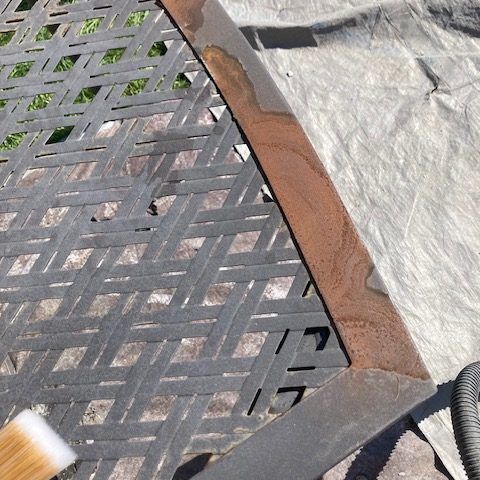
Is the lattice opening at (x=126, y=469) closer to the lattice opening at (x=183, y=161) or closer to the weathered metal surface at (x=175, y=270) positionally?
the weathered metal surface at (x=175, y=270)

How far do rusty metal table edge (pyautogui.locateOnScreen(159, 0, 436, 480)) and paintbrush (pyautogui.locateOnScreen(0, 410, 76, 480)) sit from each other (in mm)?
186

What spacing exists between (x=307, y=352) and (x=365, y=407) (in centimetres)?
12

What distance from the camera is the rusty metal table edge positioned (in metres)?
0.90

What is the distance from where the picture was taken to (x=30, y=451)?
2.99 feet

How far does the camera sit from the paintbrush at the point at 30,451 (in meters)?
0.90

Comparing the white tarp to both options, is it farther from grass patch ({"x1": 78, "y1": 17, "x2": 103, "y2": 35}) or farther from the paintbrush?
the paintbrush

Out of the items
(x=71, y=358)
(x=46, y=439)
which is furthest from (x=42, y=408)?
(x=71, y=358)

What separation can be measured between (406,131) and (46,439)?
1.45 m

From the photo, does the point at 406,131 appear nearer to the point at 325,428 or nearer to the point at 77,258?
the point at 77,258

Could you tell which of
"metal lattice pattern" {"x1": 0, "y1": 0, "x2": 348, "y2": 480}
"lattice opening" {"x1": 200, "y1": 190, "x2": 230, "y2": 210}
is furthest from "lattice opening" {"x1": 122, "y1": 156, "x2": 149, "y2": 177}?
"lattice opening" {"x1": 200, "y1": 190, "x2": 230, "y2": 210}

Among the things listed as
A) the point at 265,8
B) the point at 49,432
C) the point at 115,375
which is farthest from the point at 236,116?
the point at 265,8

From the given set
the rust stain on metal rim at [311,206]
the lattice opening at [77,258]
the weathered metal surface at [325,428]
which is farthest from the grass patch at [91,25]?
the weathered metal surface at [325,428]

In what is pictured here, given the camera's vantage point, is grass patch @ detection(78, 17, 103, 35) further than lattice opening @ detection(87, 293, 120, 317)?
Yes

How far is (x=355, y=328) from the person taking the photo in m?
0.98
